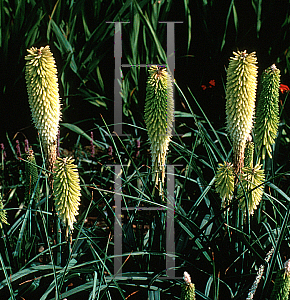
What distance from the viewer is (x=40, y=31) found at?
13.0 ft

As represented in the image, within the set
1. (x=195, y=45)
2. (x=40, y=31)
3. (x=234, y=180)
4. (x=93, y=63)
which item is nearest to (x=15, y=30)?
(x=40, y=31)

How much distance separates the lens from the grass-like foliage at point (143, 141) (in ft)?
6.77

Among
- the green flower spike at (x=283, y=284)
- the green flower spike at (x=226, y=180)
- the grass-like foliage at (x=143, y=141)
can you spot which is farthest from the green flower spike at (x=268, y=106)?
the green flower spike at (x=283, y=284)

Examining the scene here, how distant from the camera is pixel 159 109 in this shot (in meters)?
2.02

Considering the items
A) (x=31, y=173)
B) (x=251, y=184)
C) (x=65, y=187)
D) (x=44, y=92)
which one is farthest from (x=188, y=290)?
(x=31, y=173)

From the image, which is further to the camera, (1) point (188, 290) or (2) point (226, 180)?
(2) point (226, 180)

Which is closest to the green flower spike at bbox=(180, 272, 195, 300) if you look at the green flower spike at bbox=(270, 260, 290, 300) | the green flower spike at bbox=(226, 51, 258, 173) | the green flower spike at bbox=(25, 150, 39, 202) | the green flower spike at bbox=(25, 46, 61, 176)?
the green flower spike at bbox=(270, 260, 290, 300)

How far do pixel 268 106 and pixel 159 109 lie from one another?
60 centimetres

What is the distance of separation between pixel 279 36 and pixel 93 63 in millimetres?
1919

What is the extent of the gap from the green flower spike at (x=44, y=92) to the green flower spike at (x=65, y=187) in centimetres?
20

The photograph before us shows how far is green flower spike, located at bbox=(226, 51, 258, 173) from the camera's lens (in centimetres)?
188

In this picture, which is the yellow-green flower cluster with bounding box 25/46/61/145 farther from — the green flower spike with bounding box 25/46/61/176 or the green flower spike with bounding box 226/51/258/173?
the green flower spike with bounding box 226/51/258/173

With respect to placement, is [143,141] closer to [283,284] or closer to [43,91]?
[43,91]

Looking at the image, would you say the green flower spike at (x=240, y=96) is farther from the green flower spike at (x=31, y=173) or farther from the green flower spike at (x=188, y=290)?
the green flower spike at (x=31, y=173)
